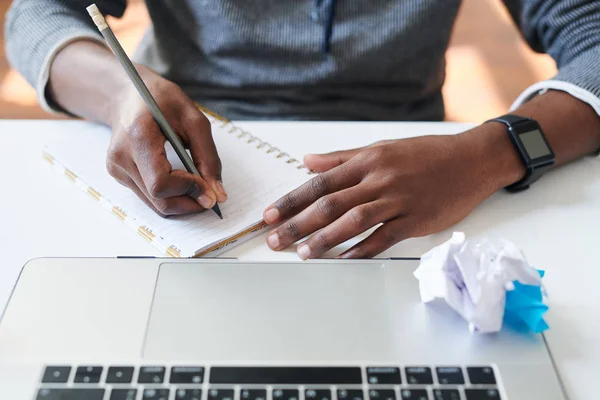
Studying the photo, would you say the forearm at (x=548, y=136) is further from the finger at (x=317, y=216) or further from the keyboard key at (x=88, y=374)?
the keyboard key at (x=88, y=374)

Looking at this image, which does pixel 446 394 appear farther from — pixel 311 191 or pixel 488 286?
pixel 311 191

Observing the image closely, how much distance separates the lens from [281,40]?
829 millimetres

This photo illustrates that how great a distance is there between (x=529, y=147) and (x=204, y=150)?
332mm

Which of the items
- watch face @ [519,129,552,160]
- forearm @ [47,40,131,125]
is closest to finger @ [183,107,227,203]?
forearm @ [47,40,131,125]

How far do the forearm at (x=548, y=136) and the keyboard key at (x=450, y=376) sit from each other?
0.24 m

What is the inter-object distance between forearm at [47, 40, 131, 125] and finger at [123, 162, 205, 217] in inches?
5.2

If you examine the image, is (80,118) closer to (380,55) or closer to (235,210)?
(235,210)

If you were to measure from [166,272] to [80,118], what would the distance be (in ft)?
1.12

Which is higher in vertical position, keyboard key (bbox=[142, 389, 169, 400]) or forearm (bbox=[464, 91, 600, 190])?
forearm (bbox=[464, 91, 600, 190])

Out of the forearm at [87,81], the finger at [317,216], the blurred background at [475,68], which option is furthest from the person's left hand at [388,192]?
the blurred background at [475,68]

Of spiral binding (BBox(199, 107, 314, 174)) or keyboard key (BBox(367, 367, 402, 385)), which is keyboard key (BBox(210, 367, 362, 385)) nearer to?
keyboard key (BBox(367, 367, 402, 385))

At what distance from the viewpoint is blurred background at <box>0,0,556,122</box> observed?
71.8 inches

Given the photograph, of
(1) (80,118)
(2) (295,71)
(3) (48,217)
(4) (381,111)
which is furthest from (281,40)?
(3) (48,217)

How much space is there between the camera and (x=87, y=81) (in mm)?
708
